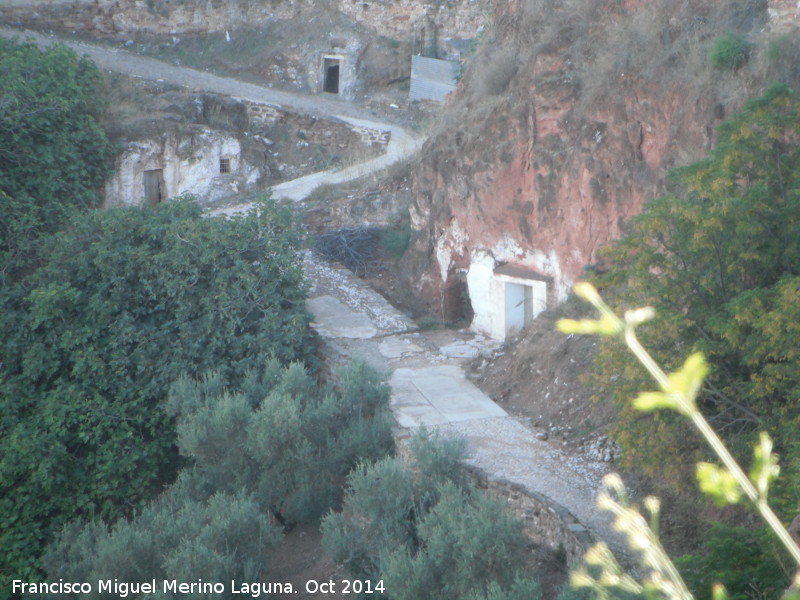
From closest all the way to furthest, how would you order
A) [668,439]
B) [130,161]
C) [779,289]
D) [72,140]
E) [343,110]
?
1. [779,289]
2. [668,439]
3. [72,140]
4. [130,161]
5. [343,110]

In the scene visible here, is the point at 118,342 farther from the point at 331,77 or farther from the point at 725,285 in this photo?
the point at 331,77

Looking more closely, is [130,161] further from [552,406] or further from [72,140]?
[552,406]

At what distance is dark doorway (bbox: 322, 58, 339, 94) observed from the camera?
24.4 metres

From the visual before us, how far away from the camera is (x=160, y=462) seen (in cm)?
1091

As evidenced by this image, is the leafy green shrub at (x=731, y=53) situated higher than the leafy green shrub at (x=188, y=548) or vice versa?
the leafy green shrub at (x=731, y=53)

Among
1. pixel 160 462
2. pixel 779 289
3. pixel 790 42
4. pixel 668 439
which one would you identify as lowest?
pixel 160 462

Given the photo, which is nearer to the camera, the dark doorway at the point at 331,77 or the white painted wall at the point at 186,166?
the white painted wall at the point at 186,166

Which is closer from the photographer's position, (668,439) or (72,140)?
(668,439)

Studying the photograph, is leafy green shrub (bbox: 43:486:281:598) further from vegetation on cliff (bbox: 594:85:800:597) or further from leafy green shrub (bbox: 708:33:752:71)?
leafy green shrub (bbox: 708:33:752:71)

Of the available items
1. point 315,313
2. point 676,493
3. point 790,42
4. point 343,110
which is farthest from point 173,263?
point 343,110

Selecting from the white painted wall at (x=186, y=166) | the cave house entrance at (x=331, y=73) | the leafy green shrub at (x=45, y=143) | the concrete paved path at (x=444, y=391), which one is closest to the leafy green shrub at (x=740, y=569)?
the concrete paved path at (x=444, y=391)

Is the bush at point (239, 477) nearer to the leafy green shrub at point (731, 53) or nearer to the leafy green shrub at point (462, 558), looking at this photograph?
the leafy green shrub at point (462, 558)

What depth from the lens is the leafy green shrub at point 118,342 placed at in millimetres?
10172

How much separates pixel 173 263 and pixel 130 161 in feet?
24.9
